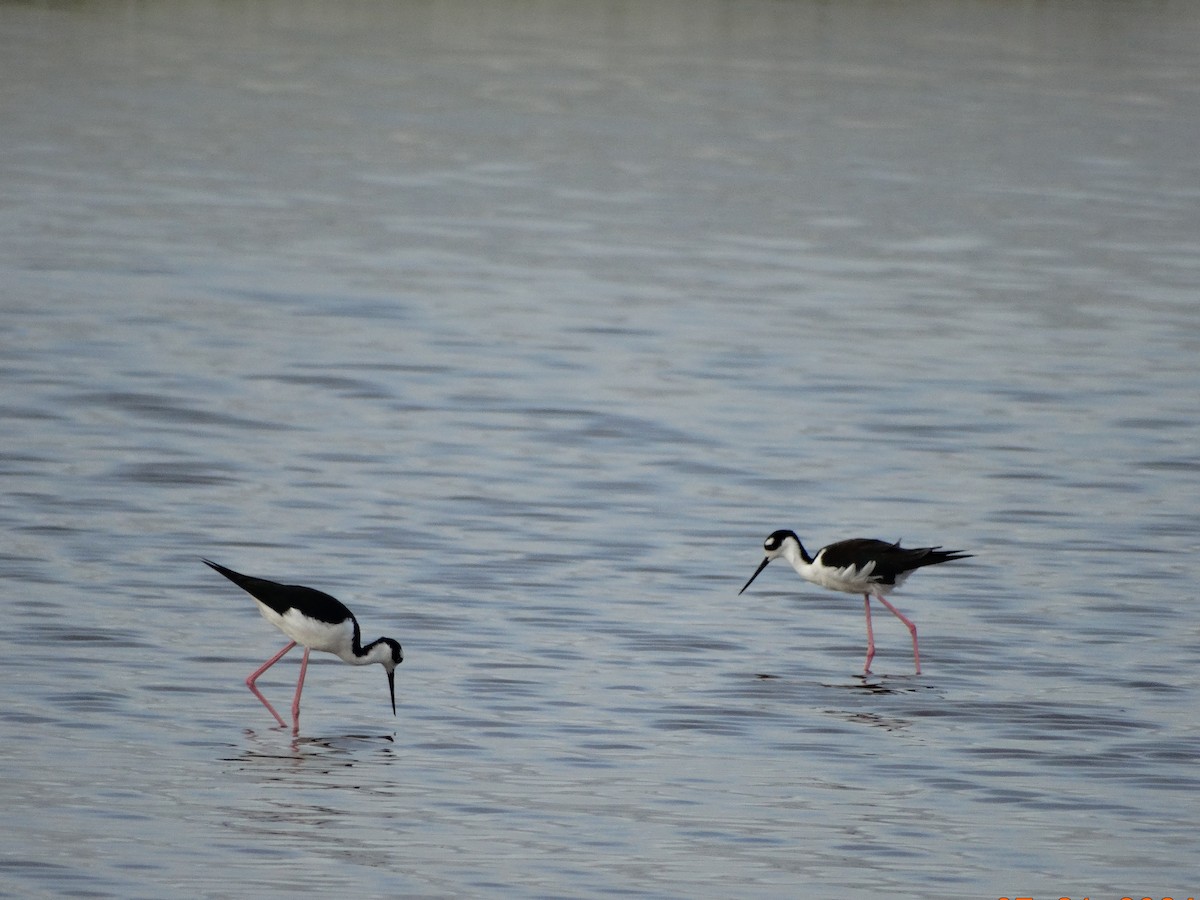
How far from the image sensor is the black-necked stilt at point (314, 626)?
1134cm

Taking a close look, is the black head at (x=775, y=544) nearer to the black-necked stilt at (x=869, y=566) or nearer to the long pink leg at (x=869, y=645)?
the black-necked stilt at (x=869, y=566)

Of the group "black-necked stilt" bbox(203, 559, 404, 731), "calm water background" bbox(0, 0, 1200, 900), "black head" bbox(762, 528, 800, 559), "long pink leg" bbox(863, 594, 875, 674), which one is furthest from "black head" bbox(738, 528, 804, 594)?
"black-necked stilt" bbox(203, 559, 404, 731)

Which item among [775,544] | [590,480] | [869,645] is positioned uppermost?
[775,544]

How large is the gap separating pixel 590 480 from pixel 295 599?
603 cm

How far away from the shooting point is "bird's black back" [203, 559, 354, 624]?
11.3 meters

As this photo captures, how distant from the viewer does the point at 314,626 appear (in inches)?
448

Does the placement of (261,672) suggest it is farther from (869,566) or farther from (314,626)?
(869,566)

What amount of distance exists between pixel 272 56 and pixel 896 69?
11.1 metres

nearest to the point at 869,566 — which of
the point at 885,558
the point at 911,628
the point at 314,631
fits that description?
the point at 885,558

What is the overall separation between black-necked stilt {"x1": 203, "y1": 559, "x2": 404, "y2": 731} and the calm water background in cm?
27

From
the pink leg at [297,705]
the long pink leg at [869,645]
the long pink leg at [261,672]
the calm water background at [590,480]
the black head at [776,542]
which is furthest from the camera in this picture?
the black head at [776,542]

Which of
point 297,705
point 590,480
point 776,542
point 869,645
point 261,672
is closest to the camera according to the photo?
point 297,705

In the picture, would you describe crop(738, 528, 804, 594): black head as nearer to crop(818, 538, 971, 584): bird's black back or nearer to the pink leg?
crop(818, 538, 971, 584): bird's black back

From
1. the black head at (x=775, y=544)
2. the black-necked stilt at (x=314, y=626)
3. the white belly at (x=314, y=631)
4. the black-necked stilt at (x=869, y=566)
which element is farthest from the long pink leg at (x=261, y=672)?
the black-necked stilt at (x=869, y=566)
